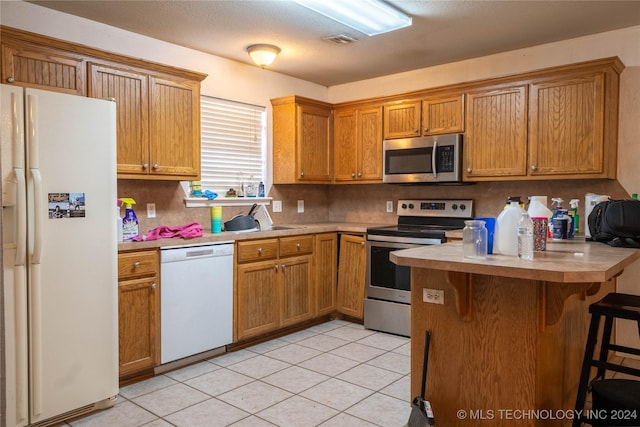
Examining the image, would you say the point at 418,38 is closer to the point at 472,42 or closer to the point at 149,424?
the point at 472,42

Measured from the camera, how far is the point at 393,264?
4.05m

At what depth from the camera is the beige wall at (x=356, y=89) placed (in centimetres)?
341

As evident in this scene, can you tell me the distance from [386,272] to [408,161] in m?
1.04

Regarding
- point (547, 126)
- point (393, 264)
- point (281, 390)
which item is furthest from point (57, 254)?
point (547, 126)

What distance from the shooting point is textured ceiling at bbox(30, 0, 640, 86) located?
3054 mm

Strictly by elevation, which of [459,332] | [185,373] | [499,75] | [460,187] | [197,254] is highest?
[499,75]

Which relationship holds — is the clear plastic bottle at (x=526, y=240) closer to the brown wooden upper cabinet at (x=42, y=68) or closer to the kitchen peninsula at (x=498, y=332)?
the kitchen peninsula at (x=498, y=332)

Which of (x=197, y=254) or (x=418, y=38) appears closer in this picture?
(x=197, y=254)

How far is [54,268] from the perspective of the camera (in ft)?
7.92

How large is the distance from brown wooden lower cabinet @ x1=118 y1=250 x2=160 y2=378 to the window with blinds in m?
1.23

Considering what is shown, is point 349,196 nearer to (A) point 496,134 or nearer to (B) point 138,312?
(A) point 496,134

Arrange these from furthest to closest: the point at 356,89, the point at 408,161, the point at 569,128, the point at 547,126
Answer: the point at 356,89
the point at 408,161
the point at 547,126
the point at 569,128

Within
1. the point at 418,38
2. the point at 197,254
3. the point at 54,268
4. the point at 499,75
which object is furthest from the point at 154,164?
the point at 499,75

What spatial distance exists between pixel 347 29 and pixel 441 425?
2686mm
